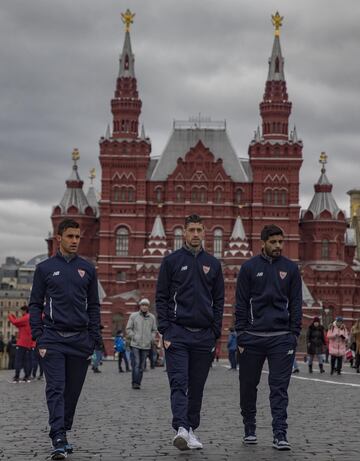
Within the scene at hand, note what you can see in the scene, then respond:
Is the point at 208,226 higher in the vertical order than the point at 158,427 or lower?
higher

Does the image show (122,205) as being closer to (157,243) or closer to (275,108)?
(157,243)

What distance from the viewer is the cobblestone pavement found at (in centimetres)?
940

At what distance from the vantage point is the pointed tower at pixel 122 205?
85188mm

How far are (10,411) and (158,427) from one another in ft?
10.7

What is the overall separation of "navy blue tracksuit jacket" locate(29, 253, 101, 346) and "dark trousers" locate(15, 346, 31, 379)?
1380 cm

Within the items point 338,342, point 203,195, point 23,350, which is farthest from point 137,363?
point 203,195

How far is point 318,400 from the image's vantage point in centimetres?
1628

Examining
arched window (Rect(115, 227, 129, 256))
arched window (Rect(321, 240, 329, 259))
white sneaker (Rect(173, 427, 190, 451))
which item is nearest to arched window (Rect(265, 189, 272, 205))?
arched window (Rect(321, 240, 329, 259))

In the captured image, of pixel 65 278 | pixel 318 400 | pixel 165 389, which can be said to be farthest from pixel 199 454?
pixel 165 389

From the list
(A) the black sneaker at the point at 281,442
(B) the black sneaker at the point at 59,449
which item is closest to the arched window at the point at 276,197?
(A) the black sneaker at the point at 281,442

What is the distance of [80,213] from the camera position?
90312 millimetres

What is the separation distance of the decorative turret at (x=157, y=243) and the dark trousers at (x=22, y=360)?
58295mm

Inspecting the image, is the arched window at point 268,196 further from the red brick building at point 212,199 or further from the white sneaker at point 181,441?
the white sneaker at point 181,441

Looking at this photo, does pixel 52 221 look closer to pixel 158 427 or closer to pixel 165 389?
pixel 165 389
